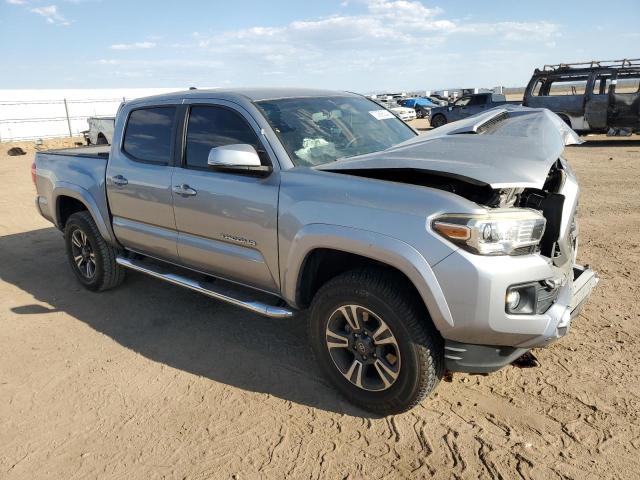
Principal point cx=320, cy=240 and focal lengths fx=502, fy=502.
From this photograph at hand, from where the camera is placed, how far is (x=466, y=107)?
21.5m

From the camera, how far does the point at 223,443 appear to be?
9.30ft

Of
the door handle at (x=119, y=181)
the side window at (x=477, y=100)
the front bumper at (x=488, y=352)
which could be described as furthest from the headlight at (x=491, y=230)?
the side window at (x=477, y=100)

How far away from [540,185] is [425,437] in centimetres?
150

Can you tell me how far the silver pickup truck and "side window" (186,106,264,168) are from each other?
1 cm

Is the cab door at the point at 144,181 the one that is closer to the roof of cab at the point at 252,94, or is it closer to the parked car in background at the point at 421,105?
the roof of cab at the point at 252,94

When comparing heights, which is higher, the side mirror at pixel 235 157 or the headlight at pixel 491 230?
the side mirror at pixel 235 157

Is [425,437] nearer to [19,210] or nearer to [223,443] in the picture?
[223,443]

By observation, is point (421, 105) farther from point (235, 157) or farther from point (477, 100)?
point (235, 157)

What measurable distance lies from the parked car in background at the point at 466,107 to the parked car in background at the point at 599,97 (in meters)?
5.42

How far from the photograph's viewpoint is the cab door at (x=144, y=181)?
4.07 meters

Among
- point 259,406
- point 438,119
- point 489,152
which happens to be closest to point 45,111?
point 438,119

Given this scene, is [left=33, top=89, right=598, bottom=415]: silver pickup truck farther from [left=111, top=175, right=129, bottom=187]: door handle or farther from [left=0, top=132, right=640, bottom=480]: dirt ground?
[left=0, top=132, right=640, bottom=480]: dirt ground

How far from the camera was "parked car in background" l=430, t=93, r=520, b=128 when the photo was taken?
20703 mm

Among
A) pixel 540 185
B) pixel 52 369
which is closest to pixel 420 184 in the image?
pixel 540 185
